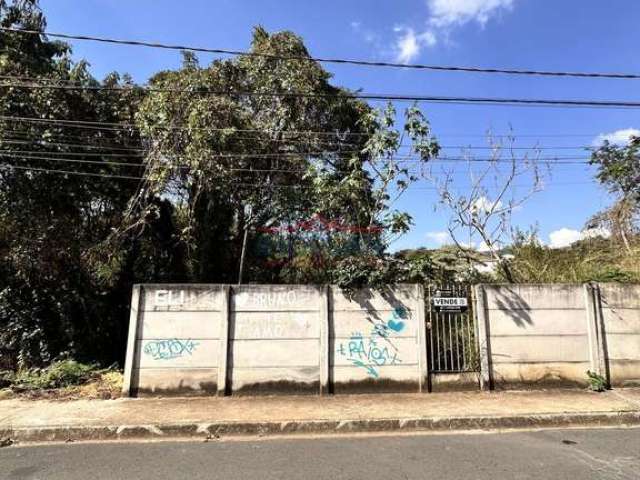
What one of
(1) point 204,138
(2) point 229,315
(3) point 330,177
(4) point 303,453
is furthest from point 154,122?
(4) point 303,453

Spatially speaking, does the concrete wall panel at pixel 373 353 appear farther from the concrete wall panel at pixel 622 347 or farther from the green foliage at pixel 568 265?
the concrete wall panel at pixel 622 347

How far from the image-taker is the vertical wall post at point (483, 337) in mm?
8305

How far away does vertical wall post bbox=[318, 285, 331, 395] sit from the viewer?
26.6 ft

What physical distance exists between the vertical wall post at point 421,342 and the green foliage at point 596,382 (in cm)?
284

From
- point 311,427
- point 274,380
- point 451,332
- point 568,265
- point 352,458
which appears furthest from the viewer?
point 568,265

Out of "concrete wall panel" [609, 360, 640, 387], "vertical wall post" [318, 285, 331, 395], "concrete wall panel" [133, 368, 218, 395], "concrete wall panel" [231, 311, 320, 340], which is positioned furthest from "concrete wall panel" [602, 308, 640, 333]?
"concrete wall panel" [133, 368, 218, 395]

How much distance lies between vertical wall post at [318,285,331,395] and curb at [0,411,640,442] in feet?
5.36

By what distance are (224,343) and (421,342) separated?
335 cm

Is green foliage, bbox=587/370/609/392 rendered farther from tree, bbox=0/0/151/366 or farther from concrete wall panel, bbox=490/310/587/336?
tree, bbox=0/0/151/366

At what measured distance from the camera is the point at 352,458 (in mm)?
5262

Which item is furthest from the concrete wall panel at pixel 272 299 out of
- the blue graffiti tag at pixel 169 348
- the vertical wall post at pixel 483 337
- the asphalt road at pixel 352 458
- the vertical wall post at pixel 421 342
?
the vertical wall post at pixel 483 337

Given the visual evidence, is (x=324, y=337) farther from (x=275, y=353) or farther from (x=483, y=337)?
(x=483, y=337)

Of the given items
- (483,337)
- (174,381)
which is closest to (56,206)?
(174,381)

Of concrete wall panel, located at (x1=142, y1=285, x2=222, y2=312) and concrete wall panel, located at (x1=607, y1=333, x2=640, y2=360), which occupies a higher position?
concrete wall panel, located at (x1=142, y1=285, x2=222, y2=312)
